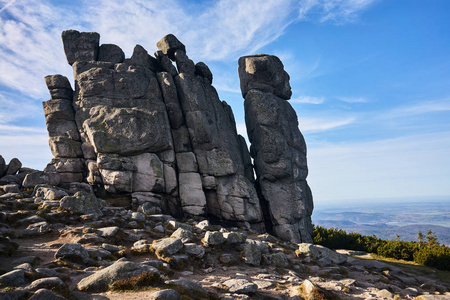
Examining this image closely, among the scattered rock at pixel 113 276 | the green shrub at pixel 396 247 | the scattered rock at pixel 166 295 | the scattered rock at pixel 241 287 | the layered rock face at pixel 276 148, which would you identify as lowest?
the green shrub at pixel 396 247

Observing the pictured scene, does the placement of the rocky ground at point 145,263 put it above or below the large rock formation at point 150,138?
below

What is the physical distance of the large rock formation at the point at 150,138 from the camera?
34.0 m

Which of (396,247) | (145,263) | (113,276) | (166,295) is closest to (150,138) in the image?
(145,263)

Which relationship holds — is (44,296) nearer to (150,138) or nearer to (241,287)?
(241,287)

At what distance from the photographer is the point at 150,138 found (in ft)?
114

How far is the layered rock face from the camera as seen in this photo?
39594 mm

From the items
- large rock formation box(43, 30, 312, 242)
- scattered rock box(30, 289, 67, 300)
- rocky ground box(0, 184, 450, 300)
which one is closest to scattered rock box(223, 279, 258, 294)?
rocky ground box(0, 184, 450, 300)

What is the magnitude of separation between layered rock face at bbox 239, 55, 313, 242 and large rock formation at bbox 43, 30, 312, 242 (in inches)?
17.2

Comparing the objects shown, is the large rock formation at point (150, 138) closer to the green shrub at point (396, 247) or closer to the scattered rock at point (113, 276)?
the green shrub at point (396, 247)

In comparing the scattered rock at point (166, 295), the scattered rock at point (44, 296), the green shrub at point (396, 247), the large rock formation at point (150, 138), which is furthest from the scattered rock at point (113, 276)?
the green shrub at point (396, 247)

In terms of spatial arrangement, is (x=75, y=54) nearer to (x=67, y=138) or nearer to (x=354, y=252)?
(x=67, y=138)

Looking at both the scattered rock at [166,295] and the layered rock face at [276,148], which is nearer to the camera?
the scattered rock at [166,295]

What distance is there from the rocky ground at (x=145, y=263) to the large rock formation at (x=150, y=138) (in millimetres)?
7758

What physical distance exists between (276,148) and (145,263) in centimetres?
2955
